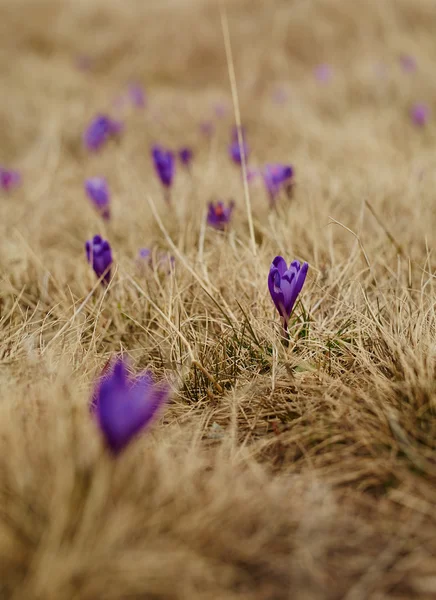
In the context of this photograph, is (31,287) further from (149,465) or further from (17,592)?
(17,592)

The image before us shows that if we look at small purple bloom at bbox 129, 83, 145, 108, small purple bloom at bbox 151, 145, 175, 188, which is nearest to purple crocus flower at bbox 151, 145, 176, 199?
small purple bloom at bbox 151, 145, 175, 188

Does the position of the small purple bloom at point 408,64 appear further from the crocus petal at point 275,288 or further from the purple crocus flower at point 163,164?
the crocus petal at point 275,288

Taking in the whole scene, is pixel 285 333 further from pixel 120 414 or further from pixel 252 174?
pixel 252 174

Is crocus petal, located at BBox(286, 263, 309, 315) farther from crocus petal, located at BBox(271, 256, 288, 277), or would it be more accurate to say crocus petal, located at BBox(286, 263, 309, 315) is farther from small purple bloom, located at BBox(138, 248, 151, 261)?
small purple bloom, located at BBox(138, 248, 151, 261)

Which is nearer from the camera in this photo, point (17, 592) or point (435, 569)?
point (17, 592)

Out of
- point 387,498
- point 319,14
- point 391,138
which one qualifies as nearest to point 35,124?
point 391,138

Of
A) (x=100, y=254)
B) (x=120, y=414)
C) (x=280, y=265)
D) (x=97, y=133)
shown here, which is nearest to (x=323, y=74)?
(x=97, y=133)
